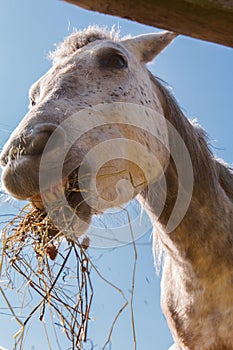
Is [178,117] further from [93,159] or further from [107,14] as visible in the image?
[107,14]

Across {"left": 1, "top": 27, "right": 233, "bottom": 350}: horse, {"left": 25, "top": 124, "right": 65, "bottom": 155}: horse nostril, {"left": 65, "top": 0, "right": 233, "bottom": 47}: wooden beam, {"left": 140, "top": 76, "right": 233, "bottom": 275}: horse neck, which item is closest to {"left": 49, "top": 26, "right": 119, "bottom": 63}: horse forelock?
{"left": 1, "top": 27, "right": 233, "bottom": 350}: horse

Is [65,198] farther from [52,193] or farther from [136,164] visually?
[136,164]

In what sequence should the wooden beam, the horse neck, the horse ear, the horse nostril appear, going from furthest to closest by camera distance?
the horse ear → the horse neck → the horse nostril → the wooden beam

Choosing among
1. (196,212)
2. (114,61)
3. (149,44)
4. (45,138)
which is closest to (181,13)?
(45,138)

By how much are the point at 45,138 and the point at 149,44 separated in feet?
4.85

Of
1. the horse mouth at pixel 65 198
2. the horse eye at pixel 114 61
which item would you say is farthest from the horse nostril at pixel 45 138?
the horse eye at pixel 114 61

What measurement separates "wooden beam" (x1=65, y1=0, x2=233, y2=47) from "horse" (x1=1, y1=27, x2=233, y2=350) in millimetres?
883

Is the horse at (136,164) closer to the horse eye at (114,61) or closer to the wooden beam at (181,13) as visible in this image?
the horse eye at (114,61)

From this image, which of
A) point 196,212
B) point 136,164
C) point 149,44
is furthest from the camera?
point 149,44

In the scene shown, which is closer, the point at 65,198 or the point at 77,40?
the point at 65,198

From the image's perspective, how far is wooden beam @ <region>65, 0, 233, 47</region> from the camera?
1021 millimetres

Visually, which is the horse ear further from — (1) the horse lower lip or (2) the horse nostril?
(1) the horse lower lip

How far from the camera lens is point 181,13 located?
1047mm

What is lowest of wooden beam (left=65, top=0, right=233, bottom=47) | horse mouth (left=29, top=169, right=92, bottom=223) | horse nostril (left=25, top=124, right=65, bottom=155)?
wooden beam (left=65, top=0, right=233, bottom=47)
